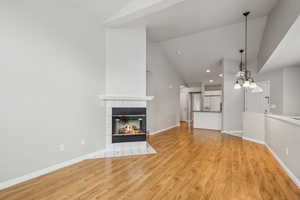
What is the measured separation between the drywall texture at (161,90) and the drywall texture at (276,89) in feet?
12.7

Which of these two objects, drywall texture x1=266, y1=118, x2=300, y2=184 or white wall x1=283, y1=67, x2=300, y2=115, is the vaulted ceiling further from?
drywall texture x1=266, y1=118, x2=300, y2=184

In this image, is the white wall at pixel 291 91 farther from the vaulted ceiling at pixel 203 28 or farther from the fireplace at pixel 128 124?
the fireplace at pixel 128 124

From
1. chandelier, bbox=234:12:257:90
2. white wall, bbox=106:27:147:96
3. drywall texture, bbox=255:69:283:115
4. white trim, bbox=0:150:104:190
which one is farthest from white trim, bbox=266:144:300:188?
white trim, bbox=0:150:104:190

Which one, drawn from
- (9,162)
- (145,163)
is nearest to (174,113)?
(145,163)

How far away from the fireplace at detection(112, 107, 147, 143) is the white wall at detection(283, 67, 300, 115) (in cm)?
437

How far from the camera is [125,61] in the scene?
410 cm

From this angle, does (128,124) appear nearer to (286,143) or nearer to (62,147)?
(62,147)

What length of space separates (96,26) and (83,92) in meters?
1.73

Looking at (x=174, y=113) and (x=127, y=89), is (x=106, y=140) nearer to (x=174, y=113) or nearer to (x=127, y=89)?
(x=127, y=89)

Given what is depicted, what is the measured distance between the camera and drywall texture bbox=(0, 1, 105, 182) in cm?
222

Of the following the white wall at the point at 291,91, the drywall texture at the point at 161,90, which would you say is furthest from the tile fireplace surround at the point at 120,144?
the white wall at the point at 291,91

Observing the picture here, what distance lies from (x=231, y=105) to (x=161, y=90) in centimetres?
309

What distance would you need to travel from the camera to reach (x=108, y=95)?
12.6 feet


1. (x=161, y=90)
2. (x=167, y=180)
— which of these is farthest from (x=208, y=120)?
(x=167, y=180)
